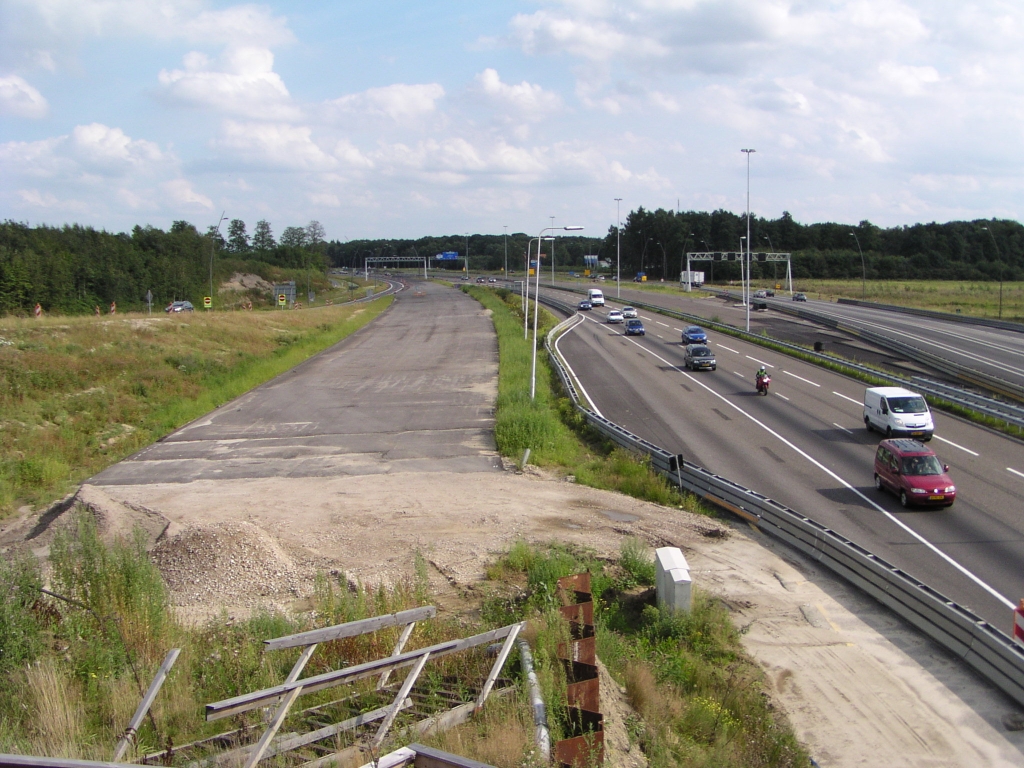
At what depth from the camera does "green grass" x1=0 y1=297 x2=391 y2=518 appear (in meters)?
30.0

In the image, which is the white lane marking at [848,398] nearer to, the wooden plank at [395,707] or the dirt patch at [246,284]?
the wooden plank at [395,707]

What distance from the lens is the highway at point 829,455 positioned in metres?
18.0

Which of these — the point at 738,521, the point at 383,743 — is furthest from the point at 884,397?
the point at 383,743

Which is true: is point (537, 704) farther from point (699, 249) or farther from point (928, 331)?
point (699, 249)

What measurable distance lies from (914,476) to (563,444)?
1294 cm

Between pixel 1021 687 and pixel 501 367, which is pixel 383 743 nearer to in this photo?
pixel 1021 687

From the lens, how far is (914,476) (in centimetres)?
2189

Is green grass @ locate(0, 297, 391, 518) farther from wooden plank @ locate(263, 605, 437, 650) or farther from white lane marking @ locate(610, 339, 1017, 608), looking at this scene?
white lane marking @ locate(610, 339, 1017, 608)

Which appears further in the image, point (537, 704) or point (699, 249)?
point (699, 249)

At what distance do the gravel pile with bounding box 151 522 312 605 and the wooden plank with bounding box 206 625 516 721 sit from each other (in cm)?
567

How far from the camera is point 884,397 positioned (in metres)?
30.8

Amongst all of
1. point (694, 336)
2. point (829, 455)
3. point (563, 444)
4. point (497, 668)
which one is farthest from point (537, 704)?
point (694, 336)

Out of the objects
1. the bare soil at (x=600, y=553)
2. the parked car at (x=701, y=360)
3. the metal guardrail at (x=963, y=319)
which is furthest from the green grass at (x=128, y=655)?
the metal guardrail at (x=963, y=319)

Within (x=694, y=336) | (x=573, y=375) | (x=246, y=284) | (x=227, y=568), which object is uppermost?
(x=246, y=284)
